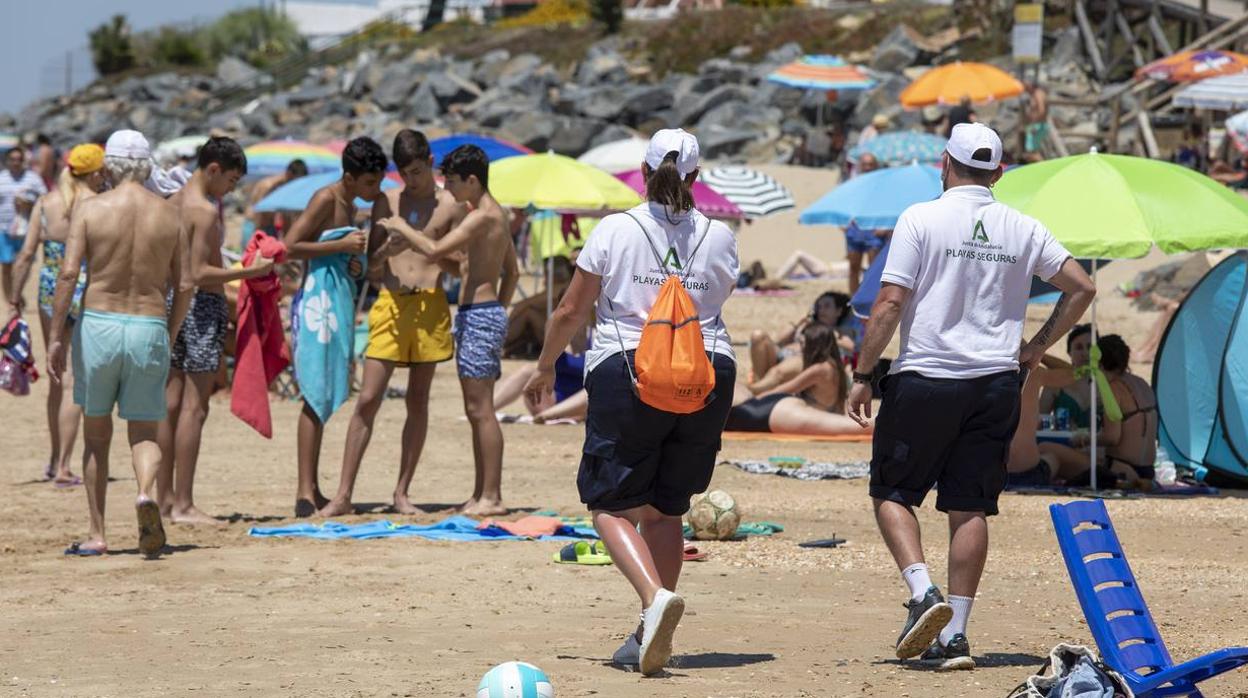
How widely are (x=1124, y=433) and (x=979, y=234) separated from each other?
4.74m

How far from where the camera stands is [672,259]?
17.1ft

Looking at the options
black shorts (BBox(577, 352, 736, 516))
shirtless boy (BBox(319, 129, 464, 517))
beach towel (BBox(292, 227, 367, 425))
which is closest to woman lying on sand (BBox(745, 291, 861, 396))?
shirtless boy (BBox(319, 129, 464, 517))

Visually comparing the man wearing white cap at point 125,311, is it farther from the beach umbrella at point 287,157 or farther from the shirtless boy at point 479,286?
the beach umbrella at point 287,157

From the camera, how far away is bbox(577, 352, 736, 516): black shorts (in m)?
5.15

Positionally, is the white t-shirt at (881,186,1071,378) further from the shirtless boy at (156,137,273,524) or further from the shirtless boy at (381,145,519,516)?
the shirtless boy at (156,137,273,524)

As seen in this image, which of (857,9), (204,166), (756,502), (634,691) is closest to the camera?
(634,691)

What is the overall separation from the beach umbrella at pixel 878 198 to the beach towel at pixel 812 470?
9.96 ft

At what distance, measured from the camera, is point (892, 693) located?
480 cm

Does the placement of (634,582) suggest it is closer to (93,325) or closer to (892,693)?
(892,693)

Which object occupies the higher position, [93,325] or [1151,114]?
[93,325]

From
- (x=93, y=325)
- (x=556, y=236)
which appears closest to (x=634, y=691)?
(x=93, y=325)

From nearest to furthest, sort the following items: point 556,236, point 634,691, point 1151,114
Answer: point 634,691 → point 556,236 → point 1151,114

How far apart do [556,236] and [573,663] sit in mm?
15156

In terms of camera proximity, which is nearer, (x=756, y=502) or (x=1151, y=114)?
(x=756, y=502)
